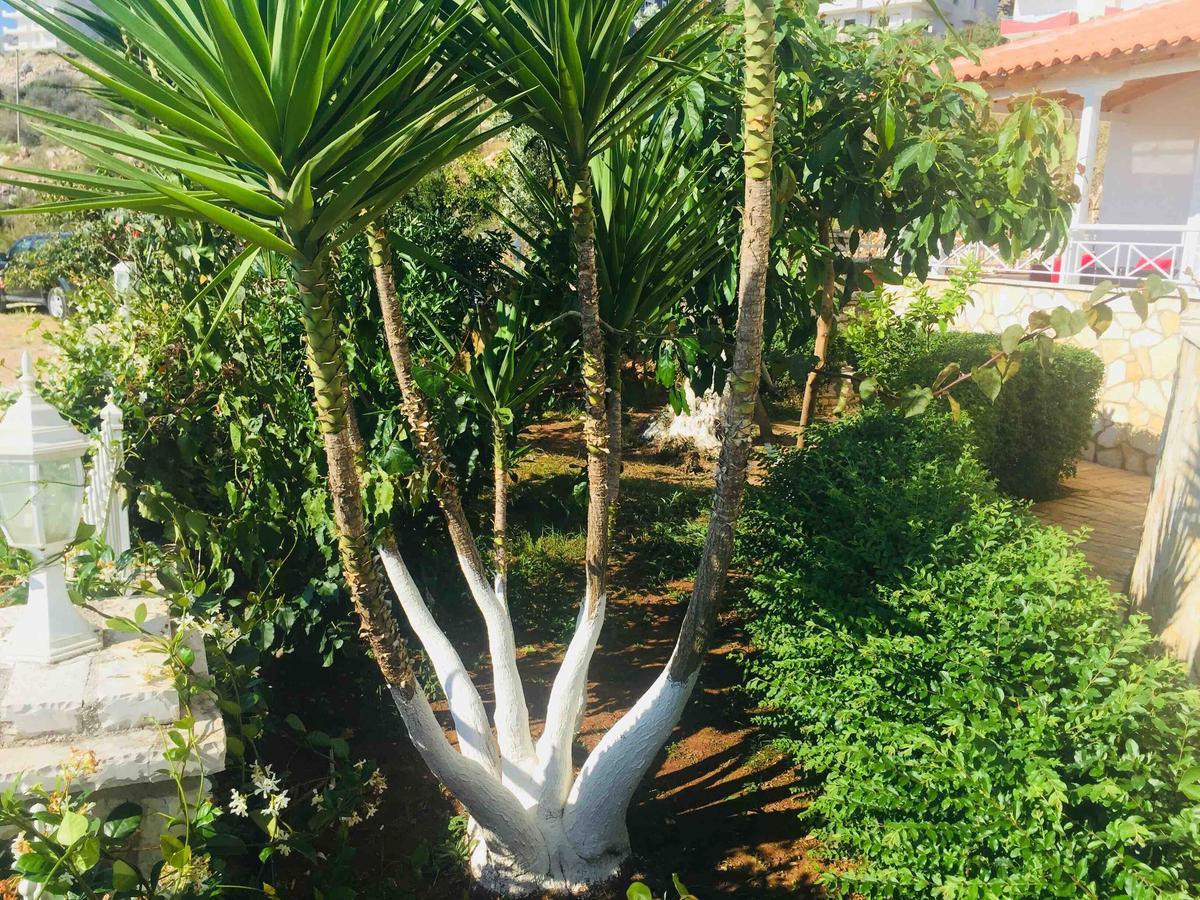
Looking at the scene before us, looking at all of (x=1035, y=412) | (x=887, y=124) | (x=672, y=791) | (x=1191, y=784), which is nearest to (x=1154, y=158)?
(x=1035, y=412)

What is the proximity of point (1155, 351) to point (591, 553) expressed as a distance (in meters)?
7.07

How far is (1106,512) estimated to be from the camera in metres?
6.92

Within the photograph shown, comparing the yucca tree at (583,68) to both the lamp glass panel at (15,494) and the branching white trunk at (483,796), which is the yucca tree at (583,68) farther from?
the lamp glass panel at (15,494)

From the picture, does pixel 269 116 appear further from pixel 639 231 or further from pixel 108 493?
pixel 108 493

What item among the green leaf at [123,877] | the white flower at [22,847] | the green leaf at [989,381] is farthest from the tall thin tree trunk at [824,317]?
the white flower at [22,847]

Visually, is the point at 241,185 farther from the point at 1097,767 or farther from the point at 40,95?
the point at 40,95

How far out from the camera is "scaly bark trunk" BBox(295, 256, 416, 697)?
2.13 m

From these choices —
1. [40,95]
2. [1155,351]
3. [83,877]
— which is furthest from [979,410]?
[40,95]

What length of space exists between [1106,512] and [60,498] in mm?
7031

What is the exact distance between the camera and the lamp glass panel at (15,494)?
2139 mm

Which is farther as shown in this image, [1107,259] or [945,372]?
[1107,259]

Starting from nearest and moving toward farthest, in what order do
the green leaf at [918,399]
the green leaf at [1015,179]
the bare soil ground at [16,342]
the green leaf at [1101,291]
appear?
the green leaf at [1101,291], the green leaf at [1015,179], the green leaf at [918,399], the bare soil ground at [16,342]

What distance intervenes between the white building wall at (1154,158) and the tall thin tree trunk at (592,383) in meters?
10.6

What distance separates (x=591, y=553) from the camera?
3.18 meters
